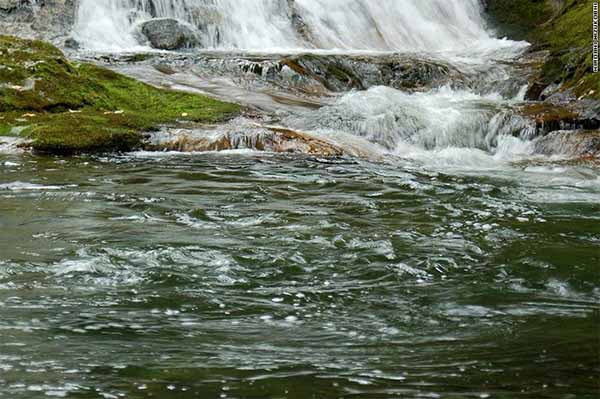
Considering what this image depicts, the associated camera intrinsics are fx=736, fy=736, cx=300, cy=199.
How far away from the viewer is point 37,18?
23.5m

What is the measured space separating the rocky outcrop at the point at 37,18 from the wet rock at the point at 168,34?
8.22 ft

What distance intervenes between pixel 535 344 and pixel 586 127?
34.8ft

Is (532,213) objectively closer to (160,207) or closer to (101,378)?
(160,207)

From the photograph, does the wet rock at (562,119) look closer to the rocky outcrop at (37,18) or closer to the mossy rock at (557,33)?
the mossy rock at (557,33)

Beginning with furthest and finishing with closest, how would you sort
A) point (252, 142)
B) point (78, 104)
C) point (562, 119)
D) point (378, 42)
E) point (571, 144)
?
point (378, 42), point (78, 104), point (562, 119), point (571, 144), point (252, 142)

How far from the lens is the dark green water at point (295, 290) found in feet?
12.4

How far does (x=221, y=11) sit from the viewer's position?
25812 mm

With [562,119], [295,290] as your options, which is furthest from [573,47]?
[295,290]

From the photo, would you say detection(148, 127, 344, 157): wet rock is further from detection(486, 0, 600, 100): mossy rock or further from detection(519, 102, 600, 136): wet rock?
detection(486, 0, 600, 100): mossy rock

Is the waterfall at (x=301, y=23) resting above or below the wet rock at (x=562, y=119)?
above

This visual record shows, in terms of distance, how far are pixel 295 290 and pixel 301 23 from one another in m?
23.2

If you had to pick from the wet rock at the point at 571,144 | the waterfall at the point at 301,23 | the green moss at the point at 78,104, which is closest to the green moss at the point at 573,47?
the wet rock at the point at 571,144

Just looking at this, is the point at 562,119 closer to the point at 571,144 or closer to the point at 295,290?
the point at 571,144

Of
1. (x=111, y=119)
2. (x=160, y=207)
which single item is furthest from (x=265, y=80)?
(x=160, y=207)
